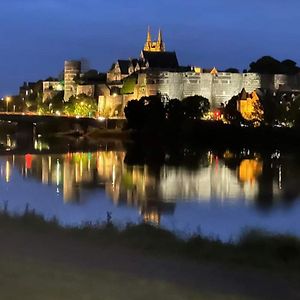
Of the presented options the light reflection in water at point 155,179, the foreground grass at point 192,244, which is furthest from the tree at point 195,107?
the foreground grass at point 192,244

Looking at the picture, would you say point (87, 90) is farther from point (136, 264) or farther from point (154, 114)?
point (136, 264)

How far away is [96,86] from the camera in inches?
3430

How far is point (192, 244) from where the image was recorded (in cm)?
855

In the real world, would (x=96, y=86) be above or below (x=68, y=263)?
above

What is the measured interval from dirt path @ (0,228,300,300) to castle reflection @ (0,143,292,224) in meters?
6.16

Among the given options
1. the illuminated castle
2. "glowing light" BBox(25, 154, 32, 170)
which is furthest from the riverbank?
the illuminated castle

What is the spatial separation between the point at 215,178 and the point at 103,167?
24.3 feet

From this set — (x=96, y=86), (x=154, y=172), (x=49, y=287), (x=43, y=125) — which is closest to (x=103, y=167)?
(x=154, y=172)

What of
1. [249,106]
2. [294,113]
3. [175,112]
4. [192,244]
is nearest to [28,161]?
[175,112]

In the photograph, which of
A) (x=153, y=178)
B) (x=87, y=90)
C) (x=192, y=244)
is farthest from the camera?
(x=87, y=90)

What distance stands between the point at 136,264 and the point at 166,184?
17849mm

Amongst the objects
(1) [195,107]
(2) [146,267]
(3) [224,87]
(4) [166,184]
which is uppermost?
(3) [224,87]

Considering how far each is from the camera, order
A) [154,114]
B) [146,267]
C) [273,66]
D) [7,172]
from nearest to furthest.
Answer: [146,267] → [7,172] → [154,114] → [273,66]

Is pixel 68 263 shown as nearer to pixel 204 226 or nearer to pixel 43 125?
pixel 204 226
